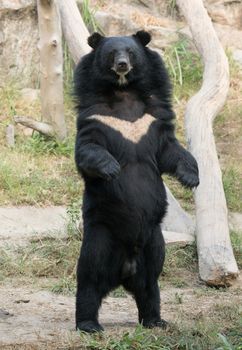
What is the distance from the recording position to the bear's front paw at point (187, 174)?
471 cm

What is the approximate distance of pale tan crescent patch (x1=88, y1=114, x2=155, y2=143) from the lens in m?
4.68

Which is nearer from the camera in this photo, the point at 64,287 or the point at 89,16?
the point at 64,287

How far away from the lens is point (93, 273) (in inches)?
182

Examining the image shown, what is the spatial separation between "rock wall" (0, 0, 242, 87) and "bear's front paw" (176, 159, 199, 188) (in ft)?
18.2

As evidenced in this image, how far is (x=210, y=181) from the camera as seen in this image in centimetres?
703

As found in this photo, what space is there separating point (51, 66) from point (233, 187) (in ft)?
7.37

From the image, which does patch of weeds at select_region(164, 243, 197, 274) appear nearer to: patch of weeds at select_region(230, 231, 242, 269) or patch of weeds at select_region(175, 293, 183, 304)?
patch of weeds at select_region(230, 231, 242, 269)

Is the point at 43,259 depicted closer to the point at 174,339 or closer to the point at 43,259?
the point at 43,259

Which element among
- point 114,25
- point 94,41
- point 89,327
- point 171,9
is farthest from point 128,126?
point 171,9

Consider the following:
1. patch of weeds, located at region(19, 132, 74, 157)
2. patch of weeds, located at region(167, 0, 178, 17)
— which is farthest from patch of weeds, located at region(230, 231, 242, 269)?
patch of weeds, located at region(167, 0, 178, 17)

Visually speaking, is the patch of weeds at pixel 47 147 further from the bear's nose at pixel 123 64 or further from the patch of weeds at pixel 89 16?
the bear's nose at pixel 123 64

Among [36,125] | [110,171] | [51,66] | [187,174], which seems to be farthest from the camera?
[51,66]

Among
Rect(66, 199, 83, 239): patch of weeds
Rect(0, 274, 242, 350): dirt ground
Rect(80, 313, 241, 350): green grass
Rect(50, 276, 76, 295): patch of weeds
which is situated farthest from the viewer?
Rect(66, 199, 83, 239): patch of weeds

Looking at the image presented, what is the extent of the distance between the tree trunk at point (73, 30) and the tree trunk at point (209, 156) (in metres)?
1.18
